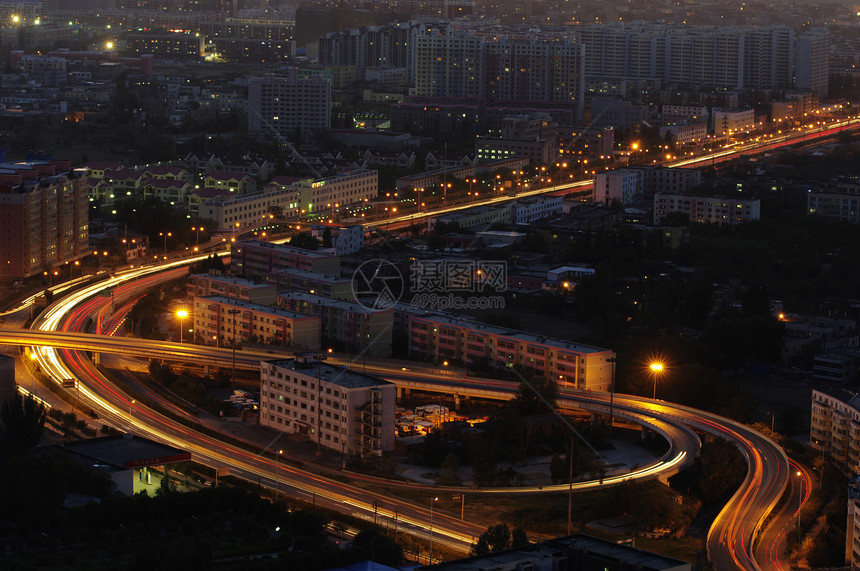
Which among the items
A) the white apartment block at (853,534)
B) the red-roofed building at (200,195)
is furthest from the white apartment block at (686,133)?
the white apartment block at (853,534)

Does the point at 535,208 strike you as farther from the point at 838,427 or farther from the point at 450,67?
the point at 450,67

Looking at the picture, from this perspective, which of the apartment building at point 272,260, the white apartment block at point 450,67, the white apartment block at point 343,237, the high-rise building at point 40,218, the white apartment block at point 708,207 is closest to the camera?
the apartment building at point 272,260

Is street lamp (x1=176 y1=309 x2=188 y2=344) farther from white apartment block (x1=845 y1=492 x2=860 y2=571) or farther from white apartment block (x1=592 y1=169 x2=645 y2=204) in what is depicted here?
white apartment block (x1=592 y1=169 x2=645 y2=204)

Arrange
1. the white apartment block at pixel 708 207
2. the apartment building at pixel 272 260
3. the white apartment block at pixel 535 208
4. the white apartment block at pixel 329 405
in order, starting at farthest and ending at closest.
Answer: the white apartment block at pixel 708 207 < the white apartment block at pixel 535 208 < the apartment building at pixel 272 260 < the white apartment block at pixel 329 405

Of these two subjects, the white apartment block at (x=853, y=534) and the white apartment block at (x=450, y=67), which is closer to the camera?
the white apartment block at (x=853, y=534)

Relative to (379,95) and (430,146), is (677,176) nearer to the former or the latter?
(430,146)

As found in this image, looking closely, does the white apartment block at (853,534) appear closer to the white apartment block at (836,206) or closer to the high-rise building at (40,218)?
the high-rise building at (40,218)

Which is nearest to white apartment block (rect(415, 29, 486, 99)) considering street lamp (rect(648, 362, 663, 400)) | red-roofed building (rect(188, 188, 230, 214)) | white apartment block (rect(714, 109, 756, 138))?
white apartment block (rect(714, 109, 756, 138))
